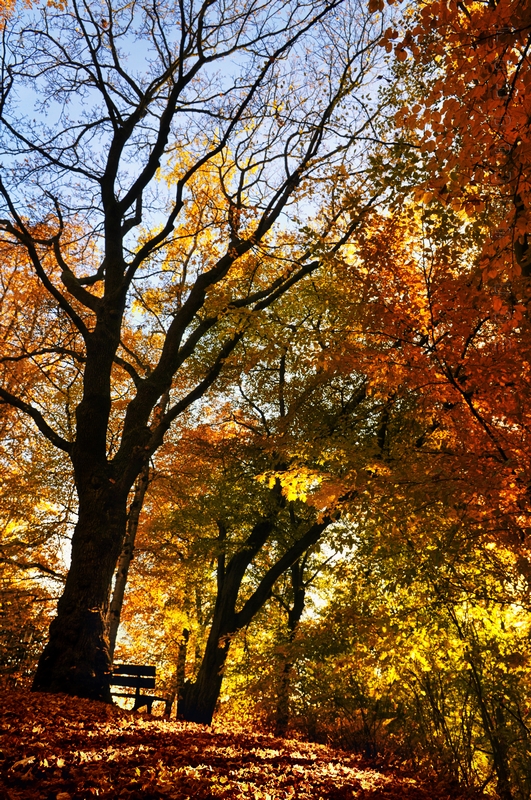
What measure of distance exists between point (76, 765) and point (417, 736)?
6067mm

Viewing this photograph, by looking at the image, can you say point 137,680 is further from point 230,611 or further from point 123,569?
point 230,611

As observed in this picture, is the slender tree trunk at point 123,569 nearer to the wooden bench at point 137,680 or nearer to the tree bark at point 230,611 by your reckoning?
the tree bark at point 230,611

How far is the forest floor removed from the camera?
291 centimetres

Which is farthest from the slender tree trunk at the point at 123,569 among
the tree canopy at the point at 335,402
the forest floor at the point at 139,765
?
the forest floor at the point at 139,765

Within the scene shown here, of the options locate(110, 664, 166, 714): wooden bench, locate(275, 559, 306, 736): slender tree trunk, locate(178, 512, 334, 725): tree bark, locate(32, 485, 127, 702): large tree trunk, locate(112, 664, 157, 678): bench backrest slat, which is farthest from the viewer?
locate(178, 512, 334, 725): tree bark

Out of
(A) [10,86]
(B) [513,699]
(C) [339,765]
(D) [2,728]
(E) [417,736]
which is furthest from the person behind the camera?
(A) [10,86]

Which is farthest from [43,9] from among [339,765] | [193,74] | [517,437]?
[339,765]

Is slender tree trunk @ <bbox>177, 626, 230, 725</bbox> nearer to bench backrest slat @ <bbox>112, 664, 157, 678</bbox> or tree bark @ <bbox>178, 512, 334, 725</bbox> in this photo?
tree bark @ <bbox>178, 512, 334, 725</bbox>

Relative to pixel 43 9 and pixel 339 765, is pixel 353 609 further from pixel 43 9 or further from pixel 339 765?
pixel 43 9

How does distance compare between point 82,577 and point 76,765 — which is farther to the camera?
point 82,577

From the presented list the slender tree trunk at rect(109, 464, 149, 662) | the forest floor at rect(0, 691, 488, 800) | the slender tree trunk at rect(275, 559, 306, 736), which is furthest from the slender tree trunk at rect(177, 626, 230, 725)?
the forest floor at rect(0, 691, 488, 800)

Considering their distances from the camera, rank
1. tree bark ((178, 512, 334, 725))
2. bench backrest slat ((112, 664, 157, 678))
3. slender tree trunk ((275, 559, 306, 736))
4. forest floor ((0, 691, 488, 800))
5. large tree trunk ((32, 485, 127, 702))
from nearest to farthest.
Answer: forest floor ((0, 691, 488, 800))
large tree trunk ((32, 485, 127, 702))
bench backrest slat ((112, 664, 157, 678))
slender tree trunk ((275, 559, 306, 736))
tree bark ((178, 512, 334, 725))

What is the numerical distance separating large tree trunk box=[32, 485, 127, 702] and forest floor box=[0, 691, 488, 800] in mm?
607

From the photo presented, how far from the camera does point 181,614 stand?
17.5 metres
